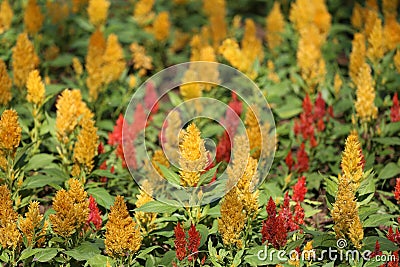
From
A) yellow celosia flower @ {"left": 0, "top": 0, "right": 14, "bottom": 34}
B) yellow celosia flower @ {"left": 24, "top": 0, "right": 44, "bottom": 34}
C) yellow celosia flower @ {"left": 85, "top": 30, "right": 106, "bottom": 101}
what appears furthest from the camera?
yellow celosia flower @ {"left": 0, "top": 0, "right": 14, "bottom": 34}

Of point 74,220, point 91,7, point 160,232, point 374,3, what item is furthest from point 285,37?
point 74,220

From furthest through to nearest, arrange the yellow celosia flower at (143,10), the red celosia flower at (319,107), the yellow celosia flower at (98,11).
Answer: the yellow celosia flower at (143,10)
the yellow celosia flower at (98,11)
the red celosia flower at (319,107)

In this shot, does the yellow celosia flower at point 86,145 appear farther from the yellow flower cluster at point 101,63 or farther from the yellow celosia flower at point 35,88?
the yellow flower cluster at point 101,63

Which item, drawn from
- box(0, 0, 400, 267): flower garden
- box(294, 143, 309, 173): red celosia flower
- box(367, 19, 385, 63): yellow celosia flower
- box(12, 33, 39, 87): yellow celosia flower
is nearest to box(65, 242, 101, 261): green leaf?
box(0, 0, 400, 267): flower garden

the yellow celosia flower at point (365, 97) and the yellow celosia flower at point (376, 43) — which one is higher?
the yellow celosia flower at point (376, 43)

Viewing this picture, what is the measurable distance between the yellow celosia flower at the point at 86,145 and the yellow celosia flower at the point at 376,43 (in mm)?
2674

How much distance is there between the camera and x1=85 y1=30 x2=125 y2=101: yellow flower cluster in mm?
5805

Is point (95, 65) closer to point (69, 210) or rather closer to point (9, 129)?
point (9, 129)

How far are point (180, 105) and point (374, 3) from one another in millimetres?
2456

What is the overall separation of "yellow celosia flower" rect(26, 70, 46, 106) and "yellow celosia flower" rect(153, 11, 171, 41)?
214 cm

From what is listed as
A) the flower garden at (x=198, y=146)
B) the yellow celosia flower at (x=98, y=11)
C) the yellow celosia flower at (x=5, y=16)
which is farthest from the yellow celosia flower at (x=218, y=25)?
the yellow celosia flower at (x=5, y=16)

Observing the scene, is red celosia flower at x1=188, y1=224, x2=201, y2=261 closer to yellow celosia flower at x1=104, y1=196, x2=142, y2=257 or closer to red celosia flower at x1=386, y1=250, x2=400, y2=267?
yellow celosia flower at x1=104, y1=196, x2=142, y2=257

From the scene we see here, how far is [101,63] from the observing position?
6.02 metres

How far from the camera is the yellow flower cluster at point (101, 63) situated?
5.80m
